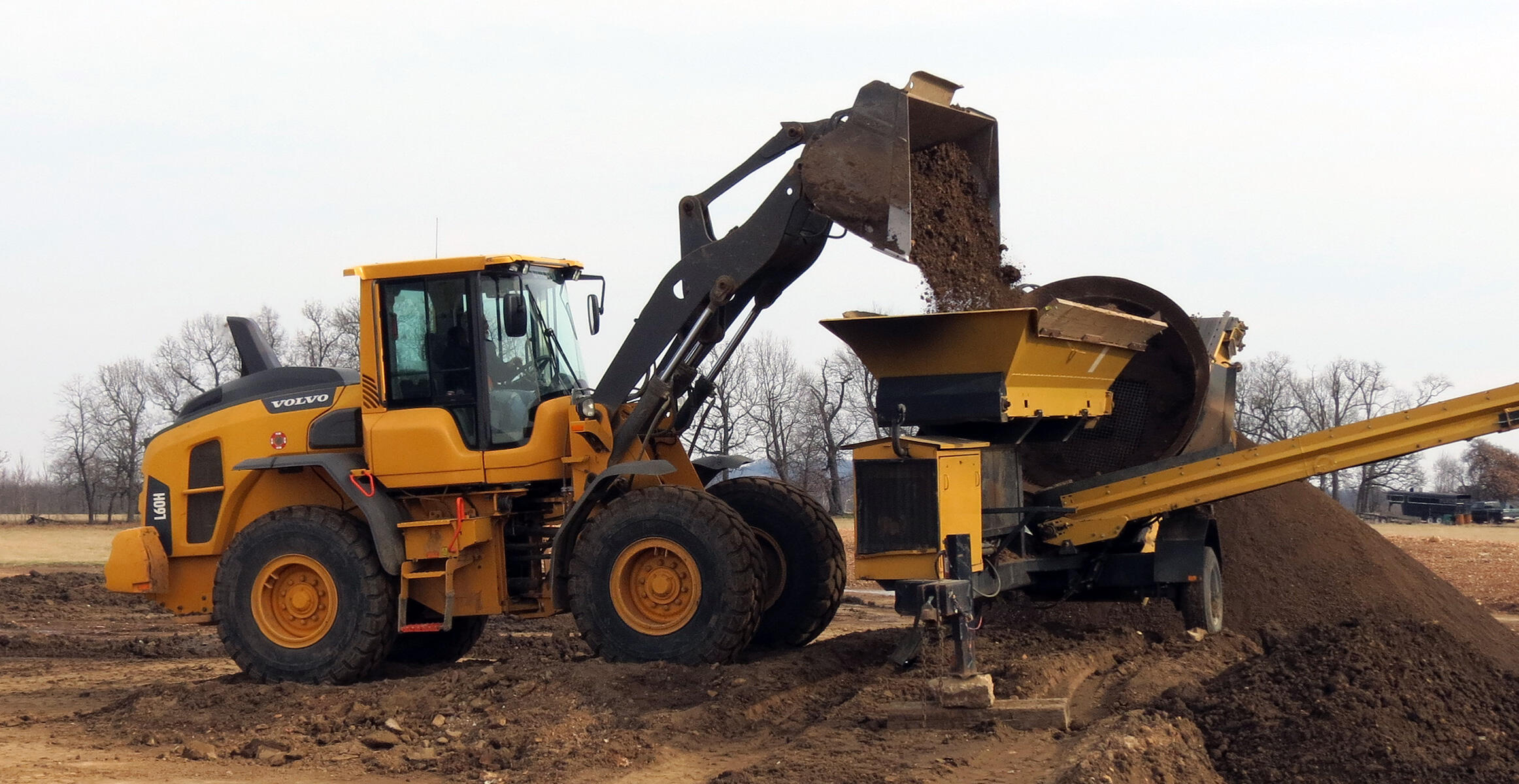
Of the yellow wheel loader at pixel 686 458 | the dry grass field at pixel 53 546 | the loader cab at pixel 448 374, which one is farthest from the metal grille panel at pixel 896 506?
the dry grass field at pixel 53 546

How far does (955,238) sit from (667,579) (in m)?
2.74

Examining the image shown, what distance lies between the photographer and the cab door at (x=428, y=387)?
29.1 feet

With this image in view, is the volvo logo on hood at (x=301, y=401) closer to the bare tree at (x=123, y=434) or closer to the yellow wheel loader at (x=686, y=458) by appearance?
the yellow wheel loader at (x=686, y=458)

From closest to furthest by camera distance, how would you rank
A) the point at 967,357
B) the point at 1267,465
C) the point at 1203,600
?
the point at 967,357, the point at 1267,465, the point at 1203,600

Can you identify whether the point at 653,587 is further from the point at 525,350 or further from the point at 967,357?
the point at 967,357

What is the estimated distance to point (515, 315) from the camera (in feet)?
28.0

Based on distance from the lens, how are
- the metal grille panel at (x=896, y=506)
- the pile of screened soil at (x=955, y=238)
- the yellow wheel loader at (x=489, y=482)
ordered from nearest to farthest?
1. the metal grille panel at (x=896, y=506)
2. the pile of screened soil at (x=955, y=238)
3. the yellow wheel loader at (x=489, y=482)

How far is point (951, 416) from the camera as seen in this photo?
789 centimetres

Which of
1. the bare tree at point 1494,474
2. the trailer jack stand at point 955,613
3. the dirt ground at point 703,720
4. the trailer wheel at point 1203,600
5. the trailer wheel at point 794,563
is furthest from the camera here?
the bare tree at point 1494,474

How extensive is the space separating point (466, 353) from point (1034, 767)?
181 inches

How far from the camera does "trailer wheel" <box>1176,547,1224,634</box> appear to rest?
9.36 metres

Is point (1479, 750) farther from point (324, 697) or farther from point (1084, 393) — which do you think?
point (324, 697)

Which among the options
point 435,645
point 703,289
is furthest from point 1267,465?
point 435,645

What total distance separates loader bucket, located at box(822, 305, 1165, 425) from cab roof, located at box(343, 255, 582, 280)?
2348mm
